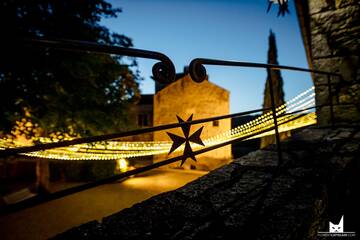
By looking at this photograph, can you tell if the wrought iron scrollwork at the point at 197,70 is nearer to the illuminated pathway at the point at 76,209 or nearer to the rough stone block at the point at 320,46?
the rough stone block at the point at 320,46

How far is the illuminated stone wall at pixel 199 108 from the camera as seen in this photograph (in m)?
15.0

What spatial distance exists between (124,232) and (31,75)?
7.07 m

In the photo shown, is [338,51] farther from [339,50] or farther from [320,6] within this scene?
[320,6]

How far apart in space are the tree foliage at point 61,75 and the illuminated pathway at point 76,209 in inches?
117

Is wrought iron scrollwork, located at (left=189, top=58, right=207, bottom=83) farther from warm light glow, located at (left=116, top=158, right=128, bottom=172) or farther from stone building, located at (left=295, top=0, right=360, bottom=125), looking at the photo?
warm light glow, located at (left=116, top=158, right=128, bottom=172)

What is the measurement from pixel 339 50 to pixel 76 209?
927 centimetres

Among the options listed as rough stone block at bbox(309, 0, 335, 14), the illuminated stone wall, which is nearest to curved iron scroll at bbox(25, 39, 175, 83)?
rough stone block at bbox(309, 0, 335, 14)

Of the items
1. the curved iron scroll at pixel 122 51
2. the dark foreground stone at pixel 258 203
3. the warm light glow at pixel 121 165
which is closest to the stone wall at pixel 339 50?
the dark foreground stone at pixel 258 203

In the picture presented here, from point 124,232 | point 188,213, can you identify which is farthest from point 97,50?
point 188,213

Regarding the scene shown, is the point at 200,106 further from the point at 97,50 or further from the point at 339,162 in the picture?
the point at 97,50

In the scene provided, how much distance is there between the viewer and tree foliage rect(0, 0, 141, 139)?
6254mm

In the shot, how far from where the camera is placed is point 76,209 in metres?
8.52

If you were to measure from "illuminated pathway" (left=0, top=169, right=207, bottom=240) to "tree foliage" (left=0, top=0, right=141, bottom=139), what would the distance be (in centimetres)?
297

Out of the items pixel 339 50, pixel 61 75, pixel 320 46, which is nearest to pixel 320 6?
pixel 320 46
